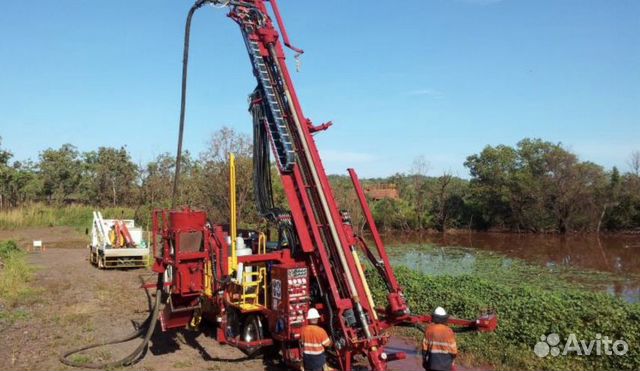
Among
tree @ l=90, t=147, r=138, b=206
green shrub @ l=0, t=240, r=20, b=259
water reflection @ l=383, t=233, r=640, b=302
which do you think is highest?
tree @ l=90, t=147, r=138, b=206

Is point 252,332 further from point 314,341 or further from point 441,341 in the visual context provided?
point 441,341

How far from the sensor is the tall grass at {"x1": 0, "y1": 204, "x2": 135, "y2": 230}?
3578cm

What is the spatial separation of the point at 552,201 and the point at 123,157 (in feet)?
127

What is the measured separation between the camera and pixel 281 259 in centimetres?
820

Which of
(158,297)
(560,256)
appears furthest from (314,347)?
(560,256)

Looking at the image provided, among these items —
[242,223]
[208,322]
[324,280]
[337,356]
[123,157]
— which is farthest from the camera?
[123,157]

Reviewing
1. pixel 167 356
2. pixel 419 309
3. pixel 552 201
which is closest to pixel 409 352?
pixel 419 309

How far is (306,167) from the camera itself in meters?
8.29

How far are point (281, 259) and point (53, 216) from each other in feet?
118

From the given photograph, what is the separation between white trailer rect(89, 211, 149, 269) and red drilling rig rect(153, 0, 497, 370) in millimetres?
10457

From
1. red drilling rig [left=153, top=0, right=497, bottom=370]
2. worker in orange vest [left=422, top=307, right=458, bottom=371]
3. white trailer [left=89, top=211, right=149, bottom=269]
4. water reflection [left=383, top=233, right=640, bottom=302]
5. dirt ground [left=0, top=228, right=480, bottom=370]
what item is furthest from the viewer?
water reflection [left=383, top=233, right=640, bottom=302]

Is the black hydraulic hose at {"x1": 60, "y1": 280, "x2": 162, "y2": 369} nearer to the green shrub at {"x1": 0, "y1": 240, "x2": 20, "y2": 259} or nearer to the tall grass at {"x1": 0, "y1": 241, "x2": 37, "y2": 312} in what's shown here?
the tall grass at {"x1": 0, "y1": 241, "x2": 37, "y2": 312}

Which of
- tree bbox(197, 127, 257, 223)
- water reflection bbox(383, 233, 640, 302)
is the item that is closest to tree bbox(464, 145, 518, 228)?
water reflection bbox(383, 233, 640, 302)

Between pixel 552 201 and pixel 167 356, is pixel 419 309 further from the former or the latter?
pixel 552 201
